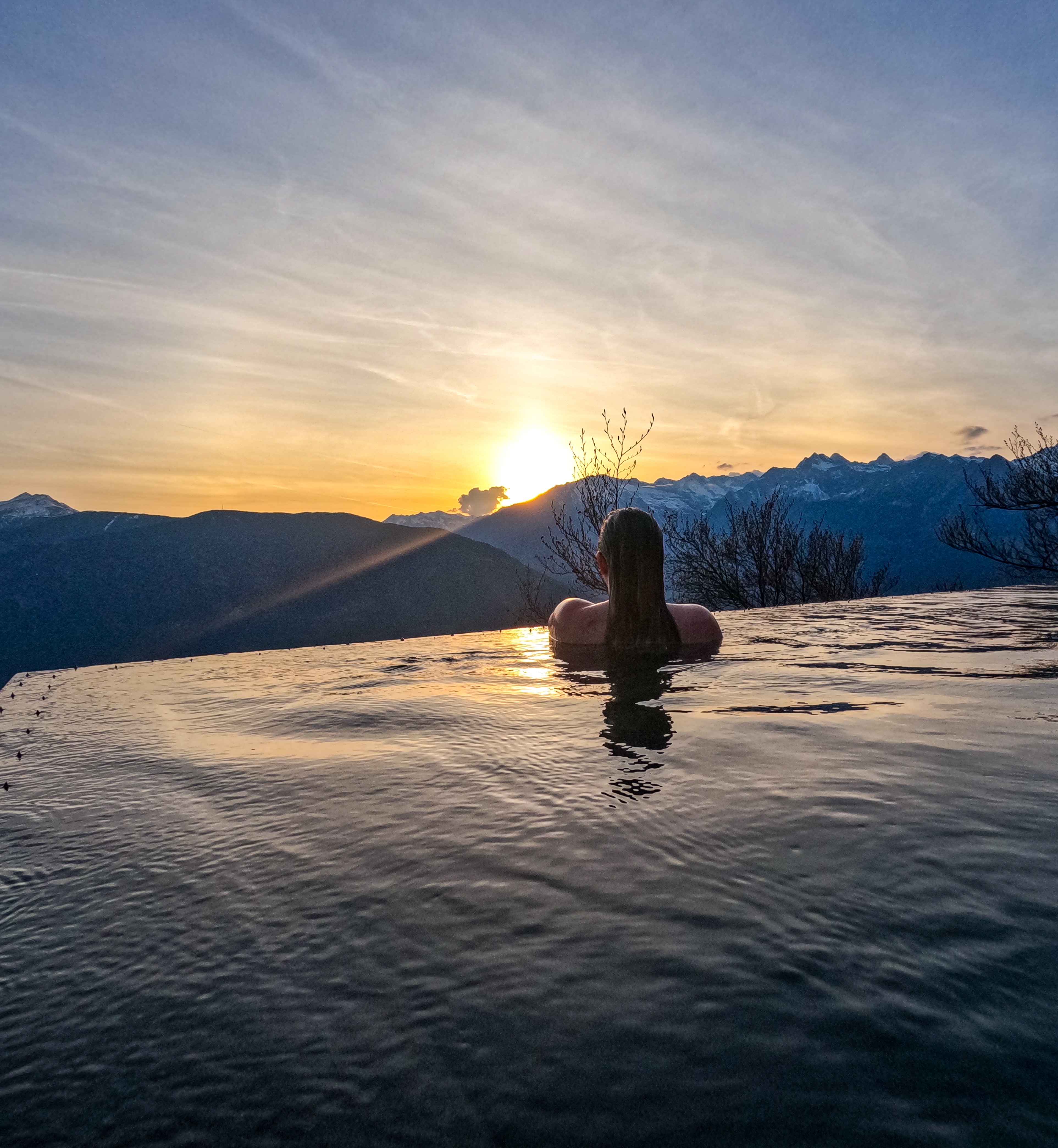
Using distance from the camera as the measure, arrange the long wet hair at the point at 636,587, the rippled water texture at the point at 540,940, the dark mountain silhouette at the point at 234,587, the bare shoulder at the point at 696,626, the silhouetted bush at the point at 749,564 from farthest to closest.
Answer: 1. the dark mountain silhouette at the point at 234,587
2. the silhouetted bush at the point at 749,564
3. the bare shoulder at the point at 696,626
4. the long wet hair at the point at 636,587
5. the rippled water texture at the point at 540,940

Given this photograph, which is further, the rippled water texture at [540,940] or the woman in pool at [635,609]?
the woman in pool at [635,609]

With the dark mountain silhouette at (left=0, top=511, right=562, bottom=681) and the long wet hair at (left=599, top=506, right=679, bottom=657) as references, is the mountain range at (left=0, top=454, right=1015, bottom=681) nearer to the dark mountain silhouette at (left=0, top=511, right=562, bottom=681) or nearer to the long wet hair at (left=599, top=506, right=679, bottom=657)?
the dark mountain silhouette at (left=0, top=511, right=562, bottom=681)

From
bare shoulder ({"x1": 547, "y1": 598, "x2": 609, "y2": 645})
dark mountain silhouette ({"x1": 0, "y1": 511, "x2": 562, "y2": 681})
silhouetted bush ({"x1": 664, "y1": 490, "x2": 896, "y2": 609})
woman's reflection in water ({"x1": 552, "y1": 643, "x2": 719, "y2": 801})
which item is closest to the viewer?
woman's reflection in water ({"x1": 552, "y1": 643, "x2": 719, "y2": 801})

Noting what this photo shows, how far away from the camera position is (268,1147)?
1111 mm

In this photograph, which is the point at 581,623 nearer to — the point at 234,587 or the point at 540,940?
the point at 540,940

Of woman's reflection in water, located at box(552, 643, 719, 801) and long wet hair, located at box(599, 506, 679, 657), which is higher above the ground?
long wet hair, located at box(599, 506, 679, 657)

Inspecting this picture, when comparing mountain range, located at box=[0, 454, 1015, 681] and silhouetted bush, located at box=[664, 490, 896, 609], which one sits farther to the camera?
mountain range, located at box=[0, 454, 1015, 681]

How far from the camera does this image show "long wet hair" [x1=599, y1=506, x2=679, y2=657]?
274 inches

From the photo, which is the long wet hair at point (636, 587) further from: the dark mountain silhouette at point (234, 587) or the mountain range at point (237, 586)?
the mountain range at point (237, 586)

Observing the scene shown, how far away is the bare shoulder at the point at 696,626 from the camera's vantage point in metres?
7.48

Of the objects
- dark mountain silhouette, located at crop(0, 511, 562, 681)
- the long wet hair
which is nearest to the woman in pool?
the long wet hair

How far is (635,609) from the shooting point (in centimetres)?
720

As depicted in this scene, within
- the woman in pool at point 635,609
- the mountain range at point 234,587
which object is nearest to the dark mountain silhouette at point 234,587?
the mountain range at point 234,587

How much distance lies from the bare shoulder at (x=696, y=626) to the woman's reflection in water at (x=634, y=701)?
88 millimetres
